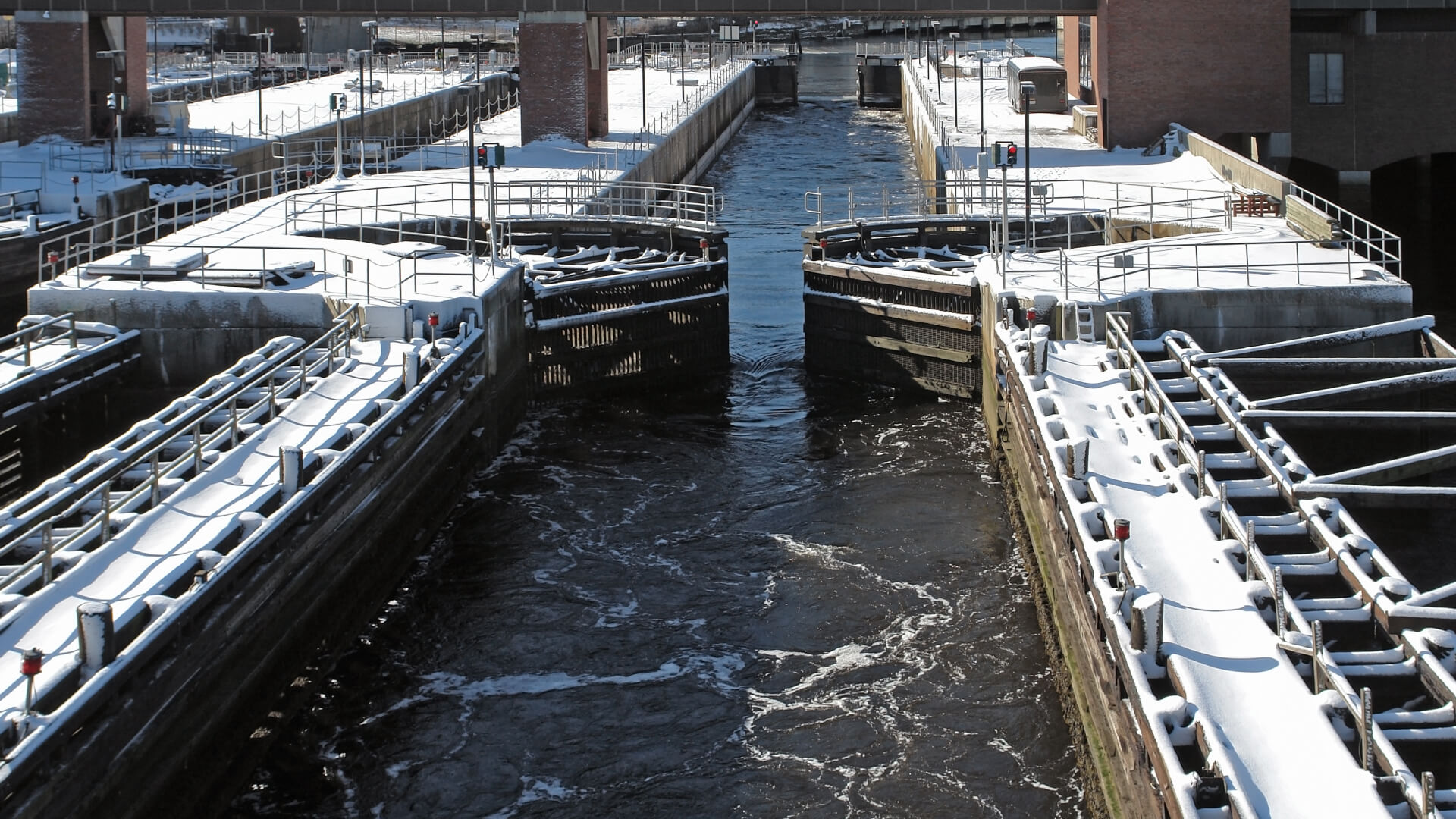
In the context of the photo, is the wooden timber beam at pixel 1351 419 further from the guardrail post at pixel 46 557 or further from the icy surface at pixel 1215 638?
the guardrail post at pixel 46 557

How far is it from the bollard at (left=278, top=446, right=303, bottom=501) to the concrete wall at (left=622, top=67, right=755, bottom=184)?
29929 mm

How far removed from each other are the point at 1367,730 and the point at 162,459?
53.6ft

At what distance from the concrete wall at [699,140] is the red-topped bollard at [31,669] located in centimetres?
3609

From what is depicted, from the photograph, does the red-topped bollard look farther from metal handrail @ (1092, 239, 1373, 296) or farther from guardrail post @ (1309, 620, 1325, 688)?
metal handrail @ (1092, 239, 1373, 296)

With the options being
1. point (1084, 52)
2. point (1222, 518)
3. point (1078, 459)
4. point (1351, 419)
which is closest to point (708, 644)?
point (1078, 459)

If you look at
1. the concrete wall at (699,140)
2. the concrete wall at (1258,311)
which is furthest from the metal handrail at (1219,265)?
the concrete wall at (699,140)

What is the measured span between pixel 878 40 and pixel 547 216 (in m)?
129

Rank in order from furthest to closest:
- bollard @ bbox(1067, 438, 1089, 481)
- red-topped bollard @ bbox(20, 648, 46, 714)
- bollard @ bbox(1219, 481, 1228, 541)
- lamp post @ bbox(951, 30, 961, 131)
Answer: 1. lamp post @ bbox(951, 30, 961, 131)
2. bollard @ bbox(1067, 438, 1089, 481)
3. bollard @ bbox(1219, 481, 1228, 541)
4. red-topped bollard @ bbox(20, 648, 46, 714)

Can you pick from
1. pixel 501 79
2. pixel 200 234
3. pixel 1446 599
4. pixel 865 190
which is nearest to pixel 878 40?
pixel 501 79

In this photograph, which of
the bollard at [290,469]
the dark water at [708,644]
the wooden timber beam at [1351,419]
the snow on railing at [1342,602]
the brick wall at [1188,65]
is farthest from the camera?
the brick wall at [1188,65]

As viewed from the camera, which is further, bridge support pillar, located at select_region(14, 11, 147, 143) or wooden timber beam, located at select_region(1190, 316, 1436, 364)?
bridge support pillar, located at select_region(14, 11, 147, 143)

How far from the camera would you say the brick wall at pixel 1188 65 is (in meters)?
56.1

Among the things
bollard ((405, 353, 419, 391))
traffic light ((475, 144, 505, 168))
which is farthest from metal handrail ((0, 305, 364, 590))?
traffic light ((475, 144, 505, 168))

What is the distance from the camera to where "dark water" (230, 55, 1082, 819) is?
18547 millimetres
